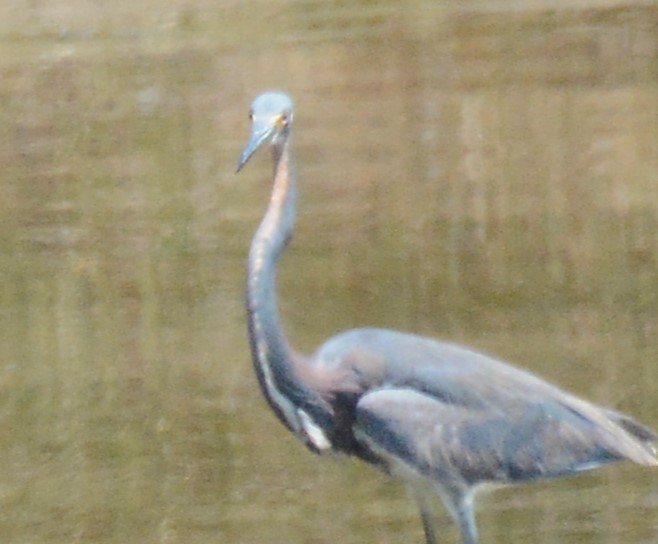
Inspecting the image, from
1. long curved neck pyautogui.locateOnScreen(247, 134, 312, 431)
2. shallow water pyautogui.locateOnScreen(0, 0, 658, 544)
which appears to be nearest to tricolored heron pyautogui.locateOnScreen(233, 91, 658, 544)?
long curved neck pyautogui.locateOnScreen(247, 134, 312, 431)

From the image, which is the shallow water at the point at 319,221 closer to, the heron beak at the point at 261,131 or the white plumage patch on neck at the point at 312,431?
the white plumage patch on neck at the point at 312,431

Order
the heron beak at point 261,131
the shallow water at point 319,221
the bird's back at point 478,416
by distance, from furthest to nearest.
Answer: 1. the shallow water at point 319,221
2. the bird's back at point 478,416
3. the heron beak at point 261,131

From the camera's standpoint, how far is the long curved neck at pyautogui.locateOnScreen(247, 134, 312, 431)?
278 cm

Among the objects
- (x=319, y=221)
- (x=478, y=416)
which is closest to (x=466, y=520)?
(x=478, y=416)

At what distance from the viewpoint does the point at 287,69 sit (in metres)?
3.45

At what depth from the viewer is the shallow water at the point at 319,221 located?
3.44m

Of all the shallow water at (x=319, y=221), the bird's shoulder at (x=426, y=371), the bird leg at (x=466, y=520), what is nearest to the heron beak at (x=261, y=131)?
the bird's shoulder at (x=426, y=371)

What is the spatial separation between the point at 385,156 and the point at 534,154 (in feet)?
1.32

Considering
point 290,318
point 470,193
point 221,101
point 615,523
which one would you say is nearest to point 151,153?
point 221,101

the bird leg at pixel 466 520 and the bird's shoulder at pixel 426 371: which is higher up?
the bird's shoulder at pixel 426 371

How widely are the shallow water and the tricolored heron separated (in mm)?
554

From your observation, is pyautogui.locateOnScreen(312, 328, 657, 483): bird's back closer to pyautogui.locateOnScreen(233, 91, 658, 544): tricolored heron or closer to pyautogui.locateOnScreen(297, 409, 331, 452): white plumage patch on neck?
pyautogui.locateOnScreen(233, 91, 658, 544): tricolored heron

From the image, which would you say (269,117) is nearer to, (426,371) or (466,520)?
(426,371)

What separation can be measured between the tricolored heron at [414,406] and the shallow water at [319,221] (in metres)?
0.55
